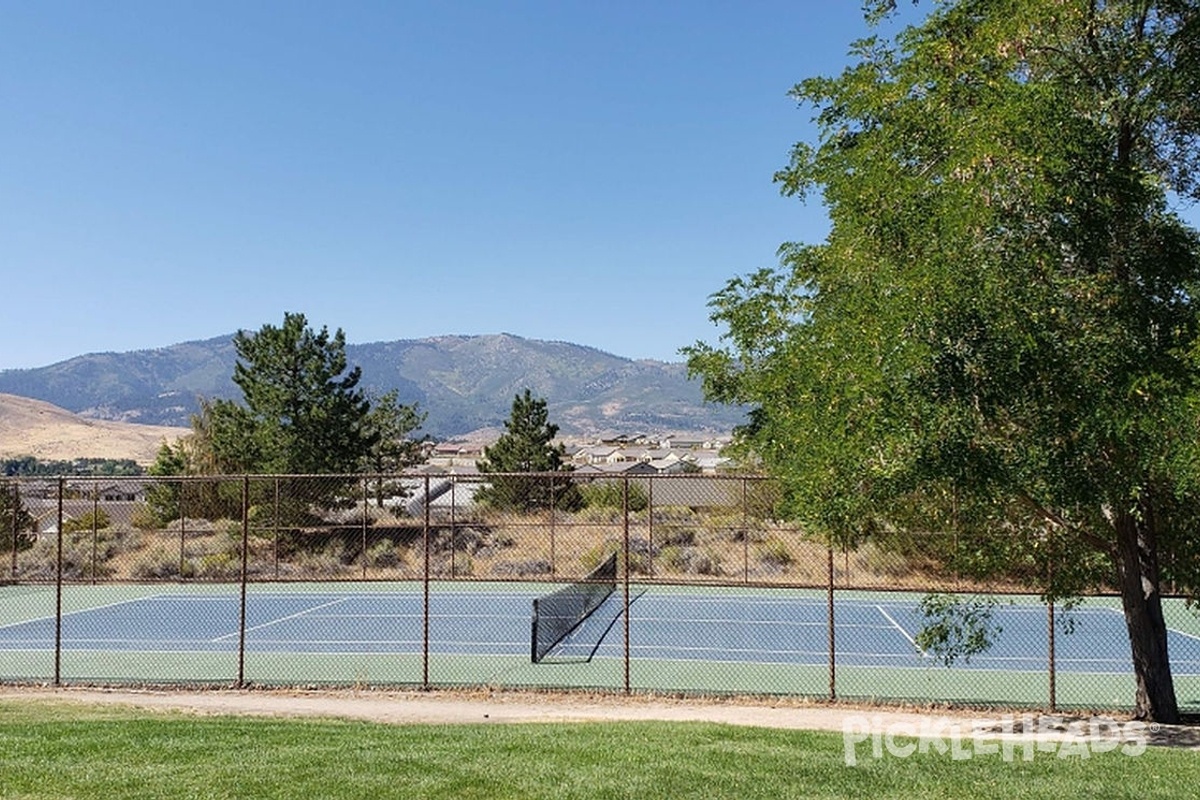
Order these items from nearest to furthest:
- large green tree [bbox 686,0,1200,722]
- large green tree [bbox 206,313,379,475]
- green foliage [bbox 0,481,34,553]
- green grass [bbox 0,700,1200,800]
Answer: green grass [bbox 0,700,1200,800] < large green tree [bbox 686,0,1200,722] < green foliage [bbox 0,481,34,553] < large green tree [bbox 206,313,379,475]

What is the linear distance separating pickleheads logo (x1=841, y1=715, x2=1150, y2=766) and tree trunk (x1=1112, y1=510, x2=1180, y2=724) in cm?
38

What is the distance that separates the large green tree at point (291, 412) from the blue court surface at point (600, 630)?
32.4 feet

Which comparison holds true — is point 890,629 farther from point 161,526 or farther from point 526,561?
point 161,526

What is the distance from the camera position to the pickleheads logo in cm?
995

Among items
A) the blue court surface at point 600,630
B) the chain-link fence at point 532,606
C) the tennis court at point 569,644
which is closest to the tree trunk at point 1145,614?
the chain-link fence at point 532,606

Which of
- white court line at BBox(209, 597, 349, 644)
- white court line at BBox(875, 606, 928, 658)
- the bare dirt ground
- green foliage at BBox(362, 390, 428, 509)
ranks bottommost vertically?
white court line at BBox(209, 597, 349, 644)

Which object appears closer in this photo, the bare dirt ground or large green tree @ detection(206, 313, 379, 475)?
the bare dirt ground

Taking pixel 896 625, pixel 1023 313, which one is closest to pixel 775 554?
pixel 896 625

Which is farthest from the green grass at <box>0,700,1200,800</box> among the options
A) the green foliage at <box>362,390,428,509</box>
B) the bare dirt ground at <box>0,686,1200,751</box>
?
the green foliage at <box>362,390,428,509</box>

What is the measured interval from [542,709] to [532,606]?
824 cm

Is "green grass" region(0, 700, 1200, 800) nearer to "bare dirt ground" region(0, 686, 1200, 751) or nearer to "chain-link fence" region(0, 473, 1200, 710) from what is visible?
"bare dirt ground" region(0, 686, 1200, 751)

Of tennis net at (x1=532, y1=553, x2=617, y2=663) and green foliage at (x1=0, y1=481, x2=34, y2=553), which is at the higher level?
green foliage at (x1=0, y1=481, x2=34, y2=553)

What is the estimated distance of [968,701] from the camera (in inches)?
561

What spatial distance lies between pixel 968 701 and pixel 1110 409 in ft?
21.8
